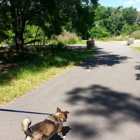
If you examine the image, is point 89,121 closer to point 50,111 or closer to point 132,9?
point 50,111

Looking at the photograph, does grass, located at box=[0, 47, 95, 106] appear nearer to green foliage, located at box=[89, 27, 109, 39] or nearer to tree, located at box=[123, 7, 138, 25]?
green foliage, located at box=[89, 27, 109, 39]

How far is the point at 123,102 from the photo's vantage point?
4777 mm

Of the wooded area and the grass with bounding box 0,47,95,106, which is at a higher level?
the wooded area

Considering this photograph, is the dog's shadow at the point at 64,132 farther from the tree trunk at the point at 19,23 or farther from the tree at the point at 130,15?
the tree at the point at 130,15

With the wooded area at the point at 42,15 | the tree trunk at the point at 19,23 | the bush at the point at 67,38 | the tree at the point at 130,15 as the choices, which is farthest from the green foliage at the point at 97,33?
the tree at the point at 130,15

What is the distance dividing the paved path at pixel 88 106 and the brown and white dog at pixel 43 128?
0.48m

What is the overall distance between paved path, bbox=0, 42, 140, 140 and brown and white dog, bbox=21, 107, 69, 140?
48 centimetres

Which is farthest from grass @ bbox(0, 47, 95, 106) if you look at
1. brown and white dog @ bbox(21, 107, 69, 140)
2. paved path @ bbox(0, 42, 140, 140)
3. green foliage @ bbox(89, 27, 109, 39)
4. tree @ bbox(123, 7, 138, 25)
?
tree @ bbox(123, 7, 138, 25)

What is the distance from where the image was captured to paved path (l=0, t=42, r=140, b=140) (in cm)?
343

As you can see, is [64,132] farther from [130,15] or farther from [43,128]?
[130,15]

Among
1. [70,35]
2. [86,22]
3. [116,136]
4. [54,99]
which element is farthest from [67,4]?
[70,35]

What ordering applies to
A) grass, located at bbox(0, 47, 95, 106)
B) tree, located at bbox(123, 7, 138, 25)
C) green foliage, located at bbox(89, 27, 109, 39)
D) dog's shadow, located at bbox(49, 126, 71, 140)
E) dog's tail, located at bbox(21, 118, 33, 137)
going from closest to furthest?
dog's tail, located at bbox(21, 118, 33, 137) < dog's shadow, located at bbox(49, 126, 71, 140) < grass, located at bbox(0, 47, 95, 106) < green foliage, located at bbox(89, 27, 109, 39) < tree, located at bbox(123, 7, 138, 25)

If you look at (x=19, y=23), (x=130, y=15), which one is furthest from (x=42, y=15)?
(x=130, y=15)

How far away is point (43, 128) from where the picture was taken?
8.67 ft
